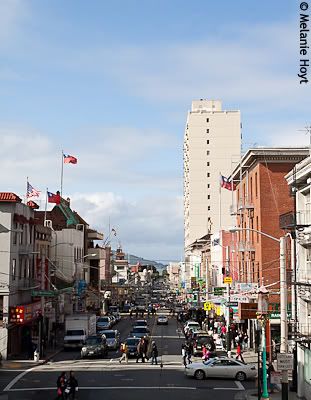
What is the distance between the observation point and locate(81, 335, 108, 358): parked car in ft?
162

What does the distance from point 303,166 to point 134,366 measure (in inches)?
747

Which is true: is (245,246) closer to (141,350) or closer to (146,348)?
(146,348)

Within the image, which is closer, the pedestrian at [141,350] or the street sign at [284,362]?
the street sign at [284,362]

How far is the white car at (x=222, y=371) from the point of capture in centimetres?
3809

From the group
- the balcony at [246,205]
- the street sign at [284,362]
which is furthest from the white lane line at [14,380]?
the balcony at [246,205]

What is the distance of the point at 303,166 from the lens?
109 feet

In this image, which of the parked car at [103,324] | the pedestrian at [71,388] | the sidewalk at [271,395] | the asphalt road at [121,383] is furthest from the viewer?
the parked car at [103,324]

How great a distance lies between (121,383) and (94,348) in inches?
531

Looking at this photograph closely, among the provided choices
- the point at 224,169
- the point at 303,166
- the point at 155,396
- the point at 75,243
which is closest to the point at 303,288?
the point at 303,166

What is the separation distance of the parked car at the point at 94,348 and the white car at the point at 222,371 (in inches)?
504

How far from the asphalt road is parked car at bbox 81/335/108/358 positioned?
95 cm

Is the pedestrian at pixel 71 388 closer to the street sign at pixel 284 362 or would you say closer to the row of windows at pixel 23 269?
the street sign at pixel 284 362

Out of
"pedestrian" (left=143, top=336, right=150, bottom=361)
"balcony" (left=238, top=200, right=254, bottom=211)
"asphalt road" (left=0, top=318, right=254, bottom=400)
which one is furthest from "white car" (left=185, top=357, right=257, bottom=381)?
"balcony" (left=238, top=200, right=254, bottom=211)

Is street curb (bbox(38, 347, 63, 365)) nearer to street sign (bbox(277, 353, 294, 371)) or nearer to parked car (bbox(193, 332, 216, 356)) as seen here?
parked car (bbox(193, 332, 216, 356))
